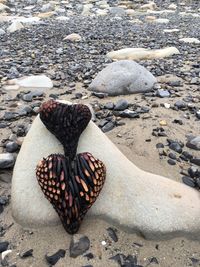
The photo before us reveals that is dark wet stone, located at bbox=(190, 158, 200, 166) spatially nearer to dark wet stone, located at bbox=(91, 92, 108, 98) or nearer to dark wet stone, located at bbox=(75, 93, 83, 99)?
dark wet stone, located at bbox=(91, 92, 108, 98)

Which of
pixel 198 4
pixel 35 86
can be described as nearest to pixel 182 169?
pixel 35 86

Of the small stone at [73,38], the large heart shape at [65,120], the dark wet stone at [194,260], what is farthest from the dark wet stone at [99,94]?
the small stone at [73,38]

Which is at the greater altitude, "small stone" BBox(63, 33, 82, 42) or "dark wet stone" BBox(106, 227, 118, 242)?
"dark wet stone" BBox(106, 227, 118, 242)

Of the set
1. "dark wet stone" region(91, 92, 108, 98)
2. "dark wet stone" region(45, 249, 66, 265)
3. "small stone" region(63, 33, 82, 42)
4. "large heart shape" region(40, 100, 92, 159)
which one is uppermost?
"large heart shape" region(40, 100, 92, 159)

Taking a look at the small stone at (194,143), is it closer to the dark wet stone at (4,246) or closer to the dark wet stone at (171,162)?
the dark wet stone at (171,162)

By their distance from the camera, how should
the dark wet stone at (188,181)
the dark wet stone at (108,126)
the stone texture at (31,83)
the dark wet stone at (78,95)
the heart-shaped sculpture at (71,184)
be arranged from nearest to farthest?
the heart-shaped sculpture at (71,184)
the dark wet stone at (188,181)
the dark wet stone at (108,126)
the dark wet stone at (78,95)
the stone texture at (31,83)

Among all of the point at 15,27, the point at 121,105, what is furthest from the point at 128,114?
the point at 15,27

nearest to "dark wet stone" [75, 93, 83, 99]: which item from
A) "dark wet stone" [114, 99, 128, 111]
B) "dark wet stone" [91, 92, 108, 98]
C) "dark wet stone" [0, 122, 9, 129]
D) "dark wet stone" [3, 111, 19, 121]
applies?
"dark wet stone" [91, 92, 108, 98]
